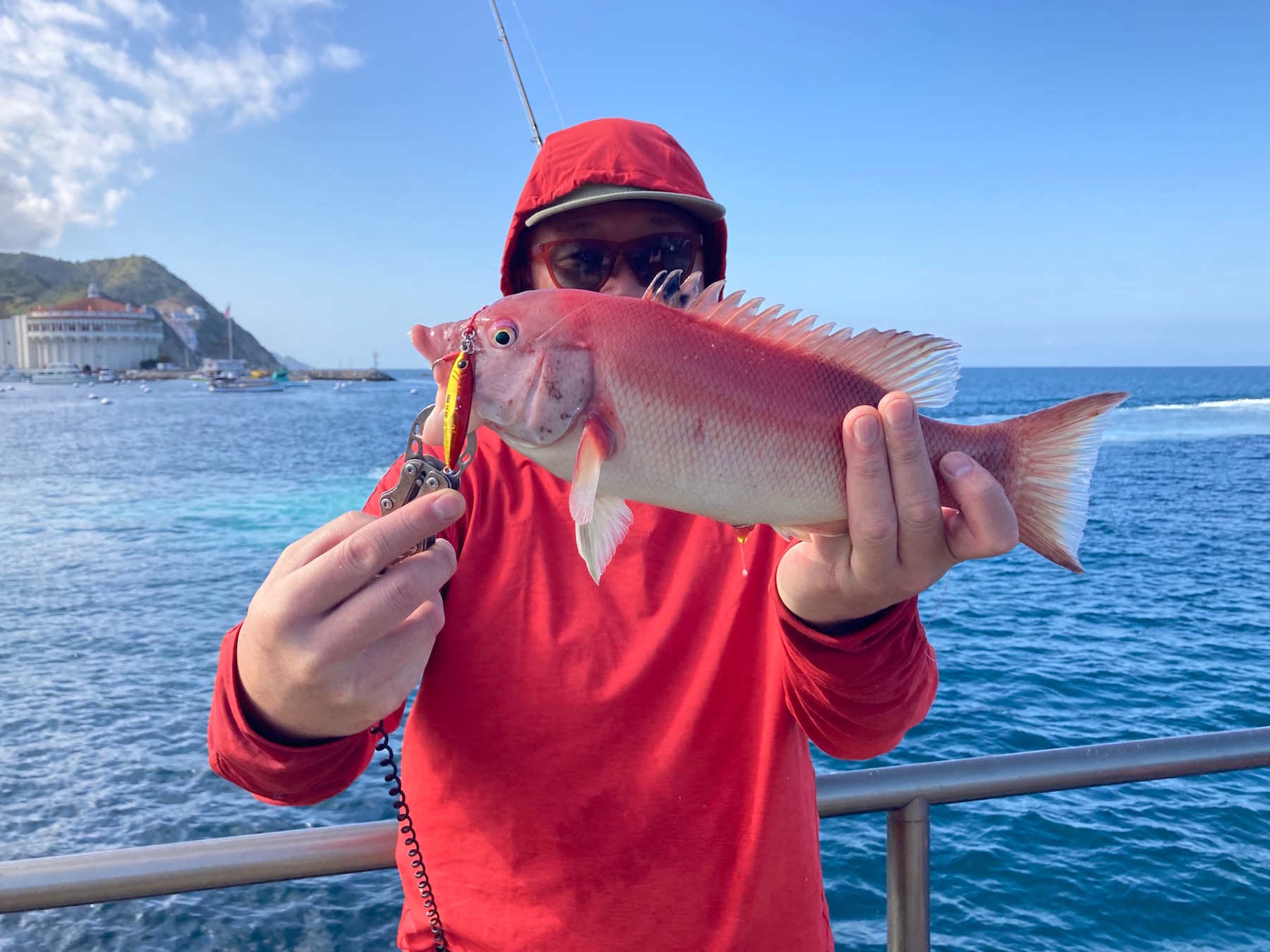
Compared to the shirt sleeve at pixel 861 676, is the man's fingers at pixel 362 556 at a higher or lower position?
higher

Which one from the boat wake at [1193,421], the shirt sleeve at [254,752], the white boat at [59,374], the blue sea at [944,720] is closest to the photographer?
the shirt sleeve at [254,752]

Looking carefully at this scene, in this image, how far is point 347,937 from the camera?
741 cm

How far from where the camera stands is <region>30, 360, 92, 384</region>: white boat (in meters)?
128

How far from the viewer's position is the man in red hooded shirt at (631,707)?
167 cm

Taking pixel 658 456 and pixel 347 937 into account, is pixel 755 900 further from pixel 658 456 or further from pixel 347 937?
pixel 347 937

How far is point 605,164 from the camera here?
98.7 inches

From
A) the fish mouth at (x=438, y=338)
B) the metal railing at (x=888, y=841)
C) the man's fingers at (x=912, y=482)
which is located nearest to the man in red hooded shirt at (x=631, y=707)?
the man's fingers at (x=912, y=482)

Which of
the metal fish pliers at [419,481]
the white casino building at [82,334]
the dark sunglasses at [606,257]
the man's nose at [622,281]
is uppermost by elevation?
the white casino building at [82,334]

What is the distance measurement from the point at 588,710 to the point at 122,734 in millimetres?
12737

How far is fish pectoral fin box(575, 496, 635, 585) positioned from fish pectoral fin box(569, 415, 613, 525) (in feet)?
0.14

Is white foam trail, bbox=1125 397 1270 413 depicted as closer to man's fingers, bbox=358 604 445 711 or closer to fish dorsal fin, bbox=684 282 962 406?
fish dorsal fin, bbox=684 282 962 406

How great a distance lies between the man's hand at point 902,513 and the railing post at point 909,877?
0.71 meters

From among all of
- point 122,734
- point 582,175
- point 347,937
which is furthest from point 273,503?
point 582,175

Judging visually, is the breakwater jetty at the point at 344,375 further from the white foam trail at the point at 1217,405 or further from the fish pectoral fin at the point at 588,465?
the fish pectoral fin at the point at 588,465
